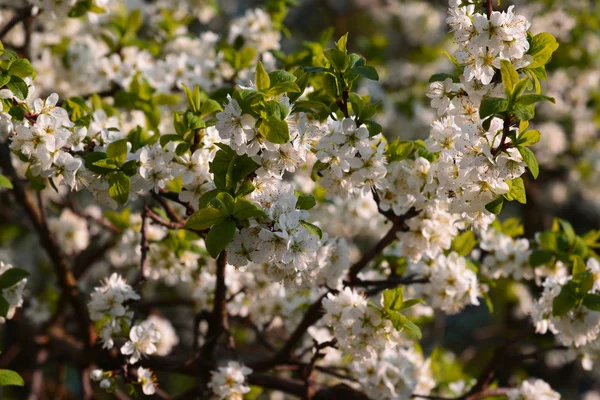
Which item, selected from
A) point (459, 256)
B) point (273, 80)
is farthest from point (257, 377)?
point (273, 80)

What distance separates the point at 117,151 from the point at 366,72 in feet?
2.66

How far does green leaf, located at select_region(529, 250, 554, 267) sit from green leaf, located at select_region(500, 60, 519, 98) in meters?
1.03

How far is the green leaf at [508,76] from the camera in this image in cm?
175

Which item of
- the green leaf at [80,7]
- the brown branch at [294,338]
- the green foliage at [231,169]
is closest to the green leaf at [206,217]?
the green foliage at [231,169]

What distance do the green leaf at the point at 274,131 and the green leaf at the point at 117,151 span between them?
52cm

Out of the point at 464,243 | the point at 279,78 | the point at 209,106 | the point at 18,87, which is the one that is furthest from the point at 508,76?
the point at 18,87

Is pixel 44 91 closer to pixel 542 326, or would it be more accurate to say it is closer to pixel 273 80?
pixel 273 80

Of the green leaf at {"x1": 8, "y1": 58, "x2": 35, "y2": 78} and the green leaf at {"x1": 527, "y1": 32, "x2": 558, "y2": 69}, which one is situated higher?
the green leaf at {"x1": 527, "y1": 32, "x2": 558, "y2": 69}

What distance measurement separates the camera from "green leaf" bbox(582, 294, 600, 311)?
217 cm

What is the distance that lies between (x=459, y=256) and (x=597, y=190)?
4.29 meters

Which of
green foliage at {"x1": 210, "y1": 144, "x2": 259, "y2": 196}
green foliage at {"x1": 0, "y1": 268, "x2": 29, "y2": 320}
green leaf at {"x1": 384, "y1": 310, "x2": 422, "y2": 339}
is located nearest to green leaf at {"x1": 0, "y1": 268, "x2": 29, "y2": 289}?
green foliage at {"x1": 0, "y1": 268, "x2": 29, "y2": 320}

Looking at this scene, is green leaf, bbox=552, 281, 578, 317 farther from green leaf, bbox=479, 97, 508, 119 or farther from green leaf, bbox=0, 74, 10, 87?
green leaf, bbox=0, 74, 10, 87

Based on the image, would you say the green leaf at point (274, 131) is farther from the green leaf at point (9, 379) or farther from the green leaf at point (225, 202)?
the green leaf at point (9, 379)

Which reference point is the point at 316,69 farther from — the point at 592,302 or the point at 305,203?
the point at 592,302
